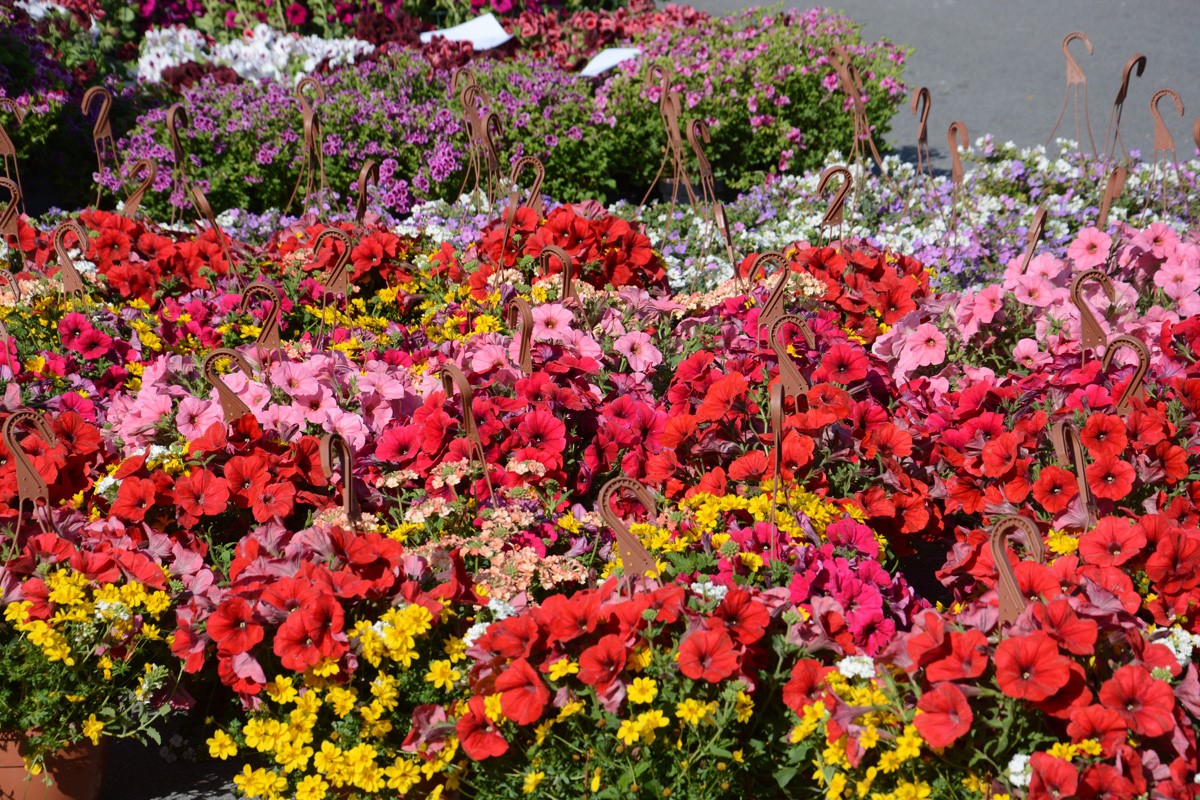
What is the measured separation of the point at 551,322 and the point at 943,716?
1420 mm

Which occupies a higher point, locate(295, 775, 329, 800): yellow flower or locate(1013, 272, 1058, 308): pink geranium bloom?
locate(1013, 272, 1058, 308): pink geranium bloom

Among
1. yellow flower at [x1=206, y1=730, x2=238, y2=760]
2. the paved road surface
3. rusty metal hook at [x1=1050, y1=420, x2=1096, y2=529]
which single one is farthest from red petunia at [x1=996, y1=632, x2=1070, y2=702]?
the paved road surface

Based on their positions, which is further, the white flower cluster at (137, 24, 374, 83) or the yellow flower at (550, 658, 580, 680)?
the white flower cluster at (137, 24, 374, 83)

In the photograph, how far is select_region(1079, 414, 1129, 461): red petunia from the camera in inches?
78.8

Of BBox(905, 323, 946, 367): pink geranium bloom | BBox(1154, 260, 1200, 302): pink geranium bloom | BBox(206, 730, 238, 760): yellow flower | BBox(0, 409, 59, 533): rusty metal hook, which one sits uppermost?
BBox(0, 409, 59, 533): rusty metal hook

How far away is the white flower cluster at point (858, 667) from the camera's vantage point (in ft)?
5.11

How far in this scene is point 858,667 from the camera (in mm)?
1563

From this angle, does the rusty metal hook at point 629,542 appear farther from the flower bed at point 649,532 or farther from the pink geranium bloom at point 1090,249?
the pink geranium bloom at point 1090,249

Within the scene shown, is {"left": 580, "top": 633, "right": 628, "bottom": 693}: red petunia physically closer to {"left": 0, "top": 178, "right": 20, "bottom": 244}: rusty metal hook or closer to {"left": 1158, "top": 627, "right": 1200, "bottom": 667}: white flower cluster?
{"left": 1158, "top": 627, "right": 1200, "bottom": 667}: white flower cluster

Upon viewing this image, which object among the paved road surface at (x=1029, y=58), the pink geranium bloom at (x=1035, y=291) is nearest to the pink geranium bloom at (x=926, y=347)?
the pink geranium bloom at (x=1035, y=291)

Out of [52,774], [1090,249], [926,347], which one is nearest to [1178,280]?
[1090,249]

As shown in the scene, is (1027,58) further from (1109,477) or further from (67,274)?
(67,274)

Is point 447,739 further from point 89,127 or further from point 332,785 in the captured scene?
point 89,127

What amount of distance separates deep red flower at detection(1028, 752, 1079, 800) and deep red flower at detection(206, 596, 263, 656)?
123cm
